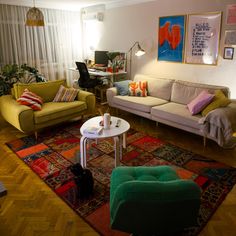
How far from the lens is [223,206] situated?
2109 millimetres

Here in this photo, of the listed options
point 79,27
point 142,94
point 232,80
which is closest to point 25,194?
point 142,94

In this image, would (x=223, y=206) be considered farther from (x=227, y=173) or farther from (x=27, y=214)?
(x=27, y=214)

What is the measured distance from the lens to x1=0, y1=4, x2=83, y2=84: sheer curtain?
197 inches

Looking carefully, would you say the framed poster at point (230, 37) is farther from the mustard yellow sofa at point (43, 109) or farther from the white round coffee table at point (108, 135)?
the mustard yellow sofa at point (43, 109)

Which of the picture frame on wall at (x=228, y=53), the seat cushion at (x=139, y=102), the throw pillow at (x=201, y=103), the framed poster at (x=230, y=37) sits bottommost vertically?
the seat cushion at (x=139, y=102)

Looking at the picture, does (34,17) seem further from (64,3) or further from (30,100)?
(64,3)

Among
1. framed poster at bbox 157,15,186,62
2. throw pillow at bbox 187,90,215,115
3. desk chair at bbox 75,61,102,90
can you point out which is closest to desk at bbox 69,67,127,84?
desk chair at bbox 75,61,102,90

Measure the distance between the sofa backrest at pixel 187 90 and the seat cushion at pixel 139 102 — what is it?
246mm

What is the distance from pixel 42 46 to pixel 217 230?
207 inches

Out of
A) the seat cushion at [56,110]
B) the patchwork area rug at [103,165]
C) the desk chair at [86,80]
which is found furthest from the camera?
the desk chair at [86,80]

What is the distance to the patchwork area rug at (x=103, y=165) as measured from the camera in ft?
6.85

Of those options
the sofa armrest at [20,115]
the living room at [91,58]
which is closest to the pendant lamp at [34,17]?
the sofa armrest at [20,115]

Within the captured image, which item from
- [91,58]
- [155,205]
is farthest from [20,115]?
[91,58]

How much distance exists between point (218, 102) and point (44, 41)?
4297mm
